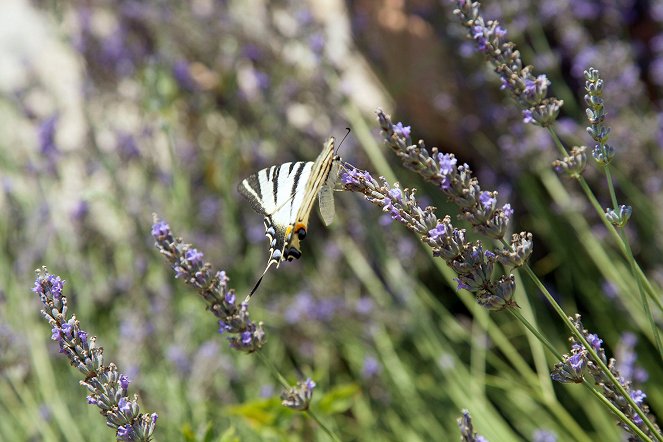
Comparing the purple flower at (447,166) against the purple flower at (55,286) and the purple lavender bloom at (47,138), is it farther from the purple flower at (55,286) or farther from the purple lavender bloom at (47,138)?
the purple lavender bloom at (47,138)

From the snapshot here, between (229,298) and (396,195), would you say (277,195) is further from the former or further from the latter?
(396,195)

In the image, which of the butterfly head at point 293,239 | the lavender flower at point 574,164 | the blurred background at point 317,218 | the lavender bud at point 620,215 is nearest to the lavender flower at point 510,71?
the lavender flower at point 574,164

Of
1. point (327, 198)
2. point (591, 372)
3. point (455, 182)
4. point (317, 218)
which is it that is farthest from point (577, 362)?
point (317, 218)

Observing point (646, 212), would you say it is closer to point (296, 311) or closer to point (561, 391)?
point (561, 391)

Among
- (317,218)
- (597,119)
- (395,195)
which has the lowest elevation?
(395,195)

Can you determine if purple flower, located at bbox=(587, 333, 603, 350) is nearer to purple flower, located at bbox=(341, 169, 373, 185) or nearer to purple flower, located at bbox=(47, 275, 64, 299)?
purple flower, located at bbox=(341, 169, 373, 185)

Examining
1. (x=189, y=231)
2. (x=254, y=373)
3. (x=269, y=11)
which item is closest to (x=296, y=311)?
(x=254, y=373)

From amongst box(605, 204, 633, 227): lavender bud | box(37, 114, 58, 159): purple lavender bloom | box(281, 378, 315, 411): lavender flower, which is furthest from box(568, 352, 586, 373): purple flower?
box(37, 114, 58, 159): purple lavender bloom
